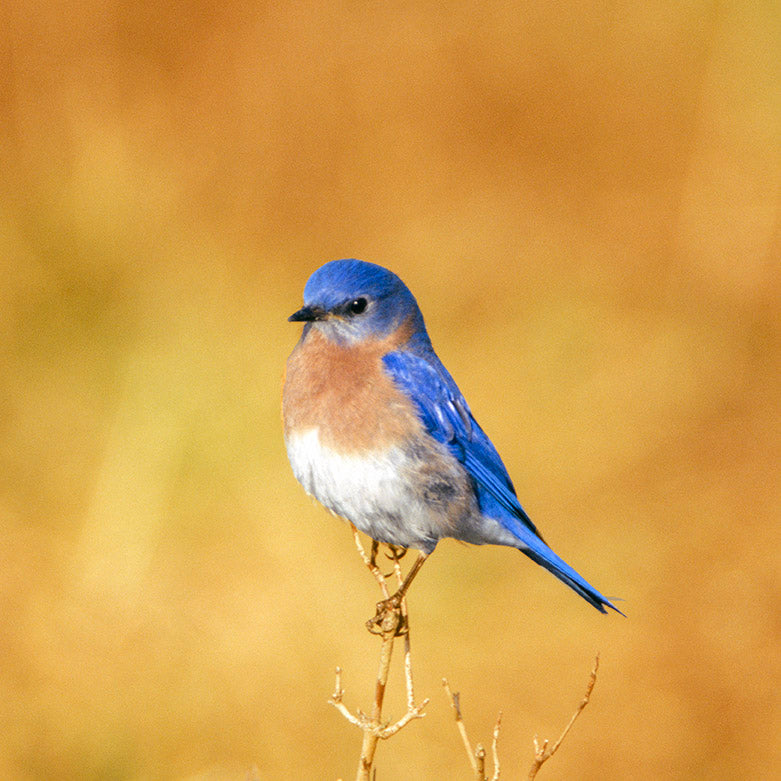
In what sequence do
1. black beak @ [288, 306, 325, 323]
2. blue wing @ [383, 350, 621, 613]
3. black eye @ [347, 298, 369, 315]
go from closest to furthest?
black beak @ [288, 306, 325, 323] → black eye @ [347, 298, 369, 315] → blue wing @ [383, 350, 621, 613]

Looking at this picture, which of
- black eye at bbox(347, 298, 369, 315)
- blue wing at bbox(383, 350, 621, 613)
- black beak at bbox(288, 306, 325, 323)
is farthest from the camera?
blue wing at bbox(383, 350, 621, 613)

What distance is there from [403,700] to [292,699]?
22.9 inches

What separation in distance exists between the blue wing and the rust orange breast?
0.04 meters

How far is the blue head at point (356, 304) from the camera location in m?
2.58

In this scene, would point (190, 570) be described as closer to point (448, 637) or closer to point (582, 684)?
point (448, 637)

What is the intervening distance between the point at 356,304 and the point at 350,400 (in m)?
0.28

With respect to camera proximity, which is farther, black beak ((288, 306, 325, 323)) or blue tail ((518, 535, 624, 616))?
blue tail ((518, 535, 624, 616))

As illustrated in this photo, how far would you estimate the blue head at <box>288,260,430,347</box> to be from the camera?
8.45 feet

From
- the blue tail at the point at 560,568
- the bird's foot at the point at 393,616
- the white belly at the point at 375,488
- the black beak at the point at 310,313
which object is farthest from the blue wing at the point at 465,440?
the bird's foot at the point at 393,616

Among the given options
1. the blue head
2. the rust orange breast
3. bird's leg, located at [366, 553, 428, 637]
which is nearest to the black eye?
the blue head

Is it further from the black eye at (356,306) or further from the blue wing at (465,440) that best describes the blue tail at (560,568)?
the black eye at (356,306)

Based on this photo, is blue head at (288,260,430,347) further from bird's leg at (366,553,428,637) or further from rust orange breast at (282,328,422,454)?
bird's leg at (366,553,428,637)

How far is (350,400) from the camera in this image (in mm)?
2732

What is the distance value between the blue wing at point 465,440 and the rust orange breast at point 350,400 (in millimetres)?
42
